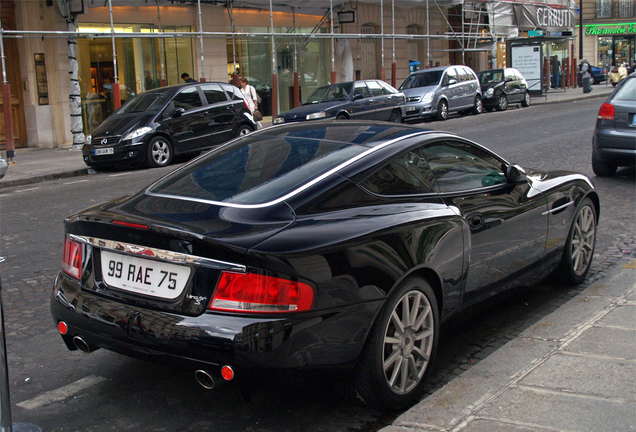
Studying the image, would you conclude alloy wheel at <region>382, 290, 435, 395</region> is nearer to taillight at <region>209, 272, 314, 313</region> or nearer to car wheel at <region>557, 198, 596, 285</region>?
taillight at <region>209, 272, 314, 313</region>

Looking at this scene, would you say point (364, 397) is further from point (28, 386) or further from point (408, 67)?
point (408, 67)

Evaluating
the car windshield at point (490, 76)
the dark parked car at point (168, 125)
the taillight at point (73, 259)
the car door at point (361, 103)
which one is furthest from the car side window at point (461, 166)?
the car windshield at point (490, 76)

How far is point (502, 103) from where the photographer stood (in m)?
26.9

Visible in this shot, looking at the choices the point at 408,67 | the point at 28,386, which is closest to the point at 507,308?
the point at 28,386

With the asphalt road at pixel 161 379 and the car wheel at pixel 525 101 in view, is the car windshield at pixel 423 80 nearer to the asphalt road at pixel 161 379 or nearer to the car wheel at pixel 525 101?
the car wheel at pixel 525 101

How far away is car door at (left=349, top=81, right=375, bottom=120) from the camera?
64.7ft

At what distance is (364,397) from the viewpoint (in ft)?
11.3

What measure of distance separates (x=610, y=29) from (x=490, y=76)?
35.9m

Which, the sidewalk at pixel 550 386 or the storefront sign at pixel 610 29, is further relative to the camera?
the storefront sign at pixel 610 29

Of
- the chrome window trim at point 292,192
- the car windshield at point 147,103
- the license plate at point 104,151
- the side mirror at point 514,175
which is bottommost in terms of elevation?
the license plate at point 104,151

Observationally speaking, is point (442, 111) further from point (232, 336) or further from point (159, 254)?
point (232, 336)

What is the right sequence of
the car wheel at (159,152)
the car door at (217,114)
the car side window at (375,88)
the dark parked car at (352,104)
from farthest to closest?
the car side window at (375,88)
the dark parked car at (352,104)
the car door at (217,114)
the car wheel at (159,152)

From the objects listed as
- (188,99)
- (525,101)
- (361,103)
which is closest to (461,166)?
(188,99)

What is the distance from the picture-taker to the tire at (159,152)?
46.5 feet
